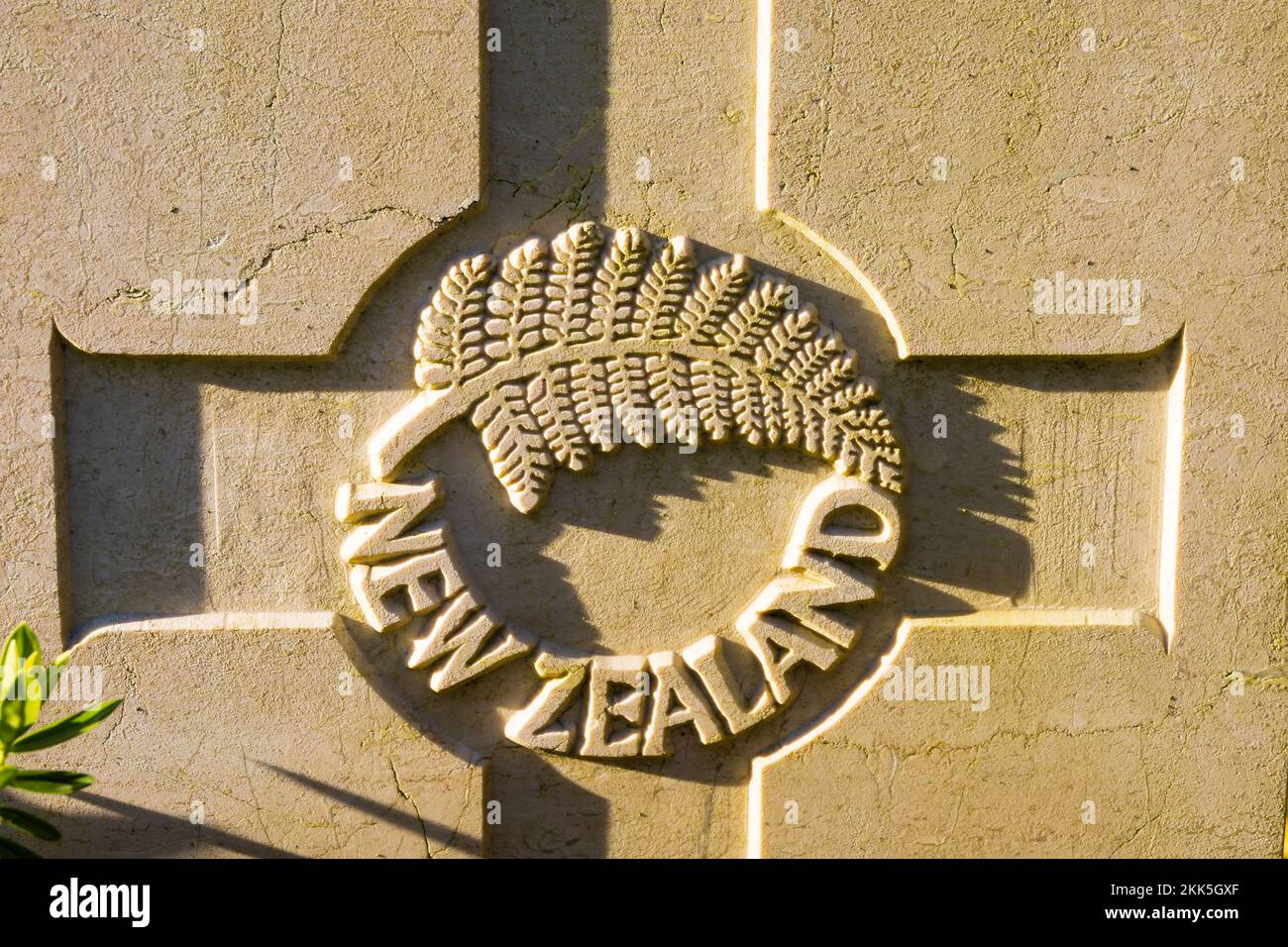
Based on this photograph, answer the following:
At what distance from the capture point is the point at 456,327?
279 cm

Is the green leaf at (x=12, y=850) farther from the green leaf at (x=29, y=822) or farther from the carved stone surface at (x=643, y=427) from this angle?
the carved stone surface at (x=643, y=427)

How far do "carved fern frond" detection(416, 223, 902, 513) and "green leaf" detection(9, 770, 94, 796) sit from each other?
4.04 ft

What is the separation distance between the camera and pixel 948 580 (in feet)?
9.71

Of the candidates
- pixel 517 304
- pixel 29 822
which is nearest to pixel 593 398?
pixel 517 304

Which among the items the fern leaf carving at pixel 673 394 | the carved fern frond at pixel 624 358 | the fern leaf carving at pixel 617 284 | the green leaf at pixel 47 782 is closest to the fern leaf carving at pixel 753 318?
the carved fern frond at pixel 624 358

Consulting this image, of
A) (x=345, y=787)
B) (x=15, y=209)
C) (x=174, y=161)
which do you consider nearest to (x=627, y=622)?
(x=345, y=787)

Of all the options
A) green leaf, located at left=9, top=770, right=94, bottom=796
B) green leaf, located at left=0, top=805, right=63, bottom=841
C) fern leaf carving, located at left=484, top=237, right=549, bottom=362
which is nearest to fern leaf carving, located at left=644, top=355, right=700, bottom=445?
fern leaf carving, located at left=484, top=237, right=549, bottom=362

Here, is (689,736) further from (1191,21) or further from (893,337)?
(1191,21)

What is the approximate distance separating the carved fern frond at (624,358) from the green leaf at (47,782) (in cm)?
123

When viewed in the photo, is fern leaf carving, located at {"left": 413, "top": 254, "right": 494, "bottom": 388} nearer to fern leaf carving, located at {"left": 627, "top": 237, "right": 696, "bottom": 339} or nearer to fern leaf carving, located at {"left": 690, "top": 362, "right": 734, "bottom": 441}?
fern leaf carving, located at {"left": 627, "top": 237, "right": 696, "bottom": 339}

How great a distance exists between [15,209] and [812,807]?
8.33 feet

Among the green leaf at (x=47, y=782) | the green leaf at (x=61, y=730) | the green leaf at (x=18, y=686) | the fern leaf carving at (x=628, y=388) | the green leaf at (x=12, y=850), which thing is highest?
the fern leaf carving at (x=628, y=388)

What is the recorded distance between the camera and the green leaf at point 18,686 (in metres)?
2.56

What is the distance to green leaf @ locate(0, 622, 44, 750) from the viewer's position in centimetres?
256
